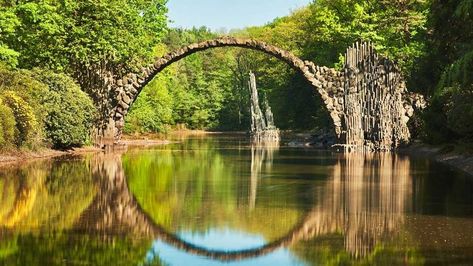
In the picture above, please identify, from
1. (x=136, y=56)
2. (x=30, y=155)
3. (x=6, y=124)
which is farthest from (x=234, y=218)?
(x=136, y=56)

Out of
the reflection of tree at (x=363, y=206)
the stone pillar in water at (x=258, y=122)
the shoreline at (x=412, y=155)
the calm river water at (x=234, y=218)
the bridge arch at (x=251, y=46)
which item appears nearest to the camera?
the calm river water at (x=234, y=218)

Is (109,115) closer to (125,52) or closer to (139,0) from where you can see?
(125,52)

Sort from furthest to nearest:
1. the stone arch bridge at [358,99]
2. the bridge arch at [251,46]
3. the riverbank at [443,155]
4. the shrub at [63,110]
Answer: the bridge arch at [251,46]
the stone arch bridge at [358,99]
the shrub at [63,110]
the riverbank at [443,155]

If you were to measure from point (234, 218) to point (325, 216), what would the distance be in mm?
1585

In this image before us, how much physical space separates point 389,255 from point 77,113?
26.5 m

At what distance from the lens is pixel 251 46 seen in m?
45.2

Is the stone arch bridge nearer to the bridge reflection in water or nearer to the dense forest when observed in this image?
the dense forest

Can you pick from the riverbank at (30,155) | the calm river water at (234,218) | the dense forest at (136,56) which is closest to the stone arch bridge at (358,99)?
the dense forest at (136,56)

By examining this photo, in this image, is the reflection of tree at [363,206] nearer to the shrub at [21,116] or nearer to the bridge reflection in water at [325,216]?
the bridge reflection in water at [325,216]

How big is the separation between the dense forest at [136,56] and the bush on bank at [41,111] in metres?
0.05

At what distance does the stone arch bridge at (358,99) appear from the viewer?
3903 cm

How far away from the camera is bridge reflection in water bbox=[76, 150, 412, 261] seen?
10.3 metres

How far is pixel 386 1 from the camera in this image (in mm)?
50781

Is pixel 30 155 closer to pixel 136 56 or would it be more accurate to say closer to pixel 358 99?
pixel 136 56
